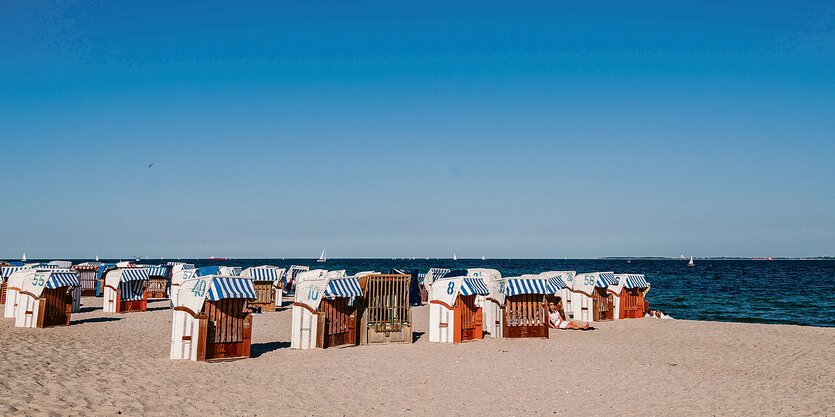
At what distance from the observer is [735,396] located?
1237cm

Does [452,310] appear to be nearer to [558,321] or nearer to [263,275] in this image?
[558,321]

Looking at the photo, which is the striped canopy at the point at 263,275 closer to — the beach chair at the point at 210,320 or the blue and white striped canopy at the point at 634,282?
the beach chair at the point at 210,320

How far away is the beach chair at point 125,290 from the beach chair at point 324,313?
15061 mm

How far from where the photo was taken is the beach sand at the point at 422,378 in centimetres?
1077

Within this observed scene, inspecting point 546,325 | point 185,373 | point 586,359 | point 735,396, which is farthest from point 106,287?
point 735,396

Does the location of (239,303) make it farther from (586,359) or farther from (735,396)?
(735,396)

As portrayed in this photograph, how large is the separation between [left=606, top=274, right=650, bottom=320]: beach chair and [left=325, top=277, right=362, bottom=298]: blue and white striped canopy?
1500 centimetres

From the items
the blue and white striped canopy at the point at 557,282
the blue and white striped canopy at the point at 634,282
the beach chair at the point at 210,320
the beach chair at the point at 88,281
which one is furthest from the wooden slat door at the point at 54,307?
the blue and white striped canopy at the point at 634,282

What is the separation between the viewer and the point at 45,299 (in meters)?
21.3

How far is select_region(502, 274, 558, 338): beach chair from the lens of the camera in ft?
70.0

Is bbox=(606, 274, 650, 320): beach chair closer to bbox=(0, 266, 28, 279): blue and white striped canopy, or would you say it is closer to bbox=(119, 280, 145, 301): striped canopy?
bbox=(119, 280, 145, 301): striped canopy

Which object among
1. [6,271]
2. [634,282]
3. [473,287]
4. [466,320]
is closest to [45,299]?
[466,320]

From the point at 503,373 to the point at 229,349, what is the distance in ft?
23.8

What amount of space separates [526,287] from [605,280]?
8.09 meters
